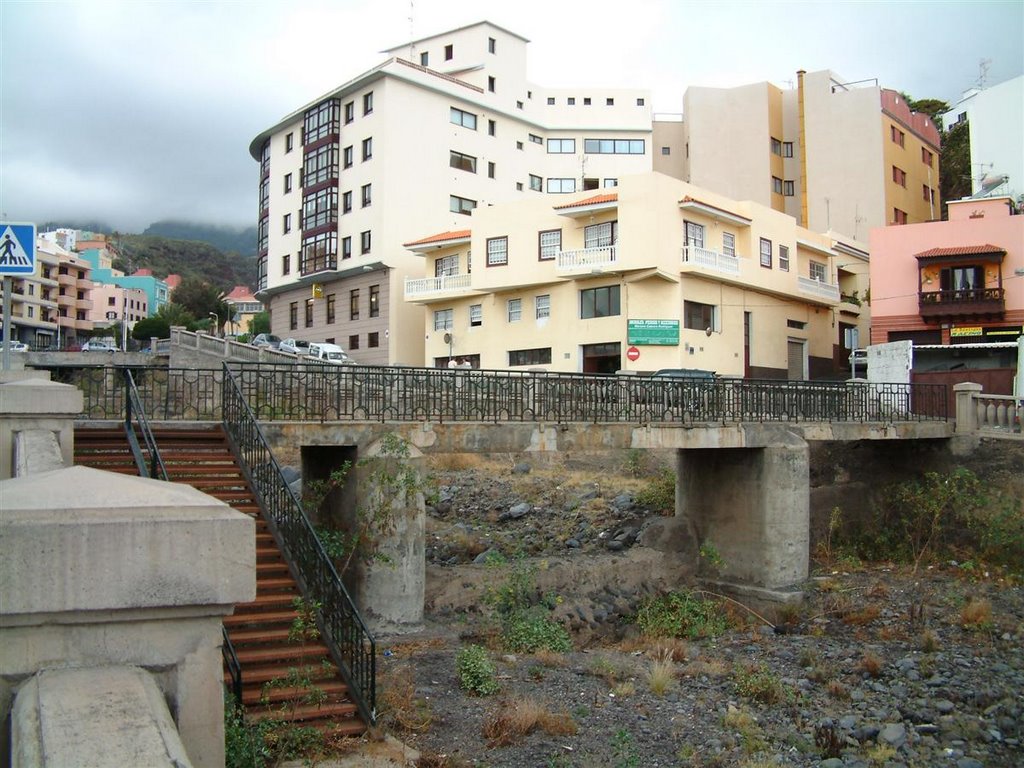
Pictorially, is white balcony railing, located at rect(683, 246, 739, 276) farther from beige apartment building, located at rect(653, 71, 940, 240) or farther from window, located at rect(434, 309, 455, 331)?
beige apartment building, located at rect(653, 71, 940, 240)

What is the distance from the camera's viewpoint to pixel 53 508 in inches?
108

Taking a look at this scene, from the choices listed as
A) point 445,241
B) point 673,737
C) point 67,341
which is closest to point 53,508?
point 673,737

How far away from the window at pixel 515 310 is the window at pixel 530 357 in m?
1.48

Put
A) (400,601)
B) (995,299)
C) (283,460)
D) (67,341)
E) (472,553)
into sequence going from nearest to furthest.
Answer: (400,601), (472,553), (283,460), (995,299), (67,341)

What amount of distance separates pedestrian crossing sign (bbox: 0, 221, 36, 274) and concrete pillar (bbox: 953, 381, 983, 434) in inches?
921

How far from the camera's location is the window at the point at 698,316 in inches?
1430

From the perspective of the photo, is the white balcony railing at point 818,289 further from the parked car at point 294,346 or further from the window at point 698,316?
the parked car at point 294,346

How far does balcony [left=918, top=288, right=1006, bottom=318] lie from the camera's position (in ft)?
120

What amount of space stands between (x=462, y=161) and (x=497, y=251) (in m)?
11.2

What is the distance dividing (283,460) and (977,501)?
2202 centimetres

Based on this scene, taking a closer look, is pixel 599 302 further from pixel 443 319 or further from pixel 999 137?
pixel 999 137

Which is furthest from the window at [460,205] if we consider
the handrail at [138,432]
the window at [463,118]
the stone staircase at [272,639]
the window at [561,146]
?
the stone staircase at [272,639]

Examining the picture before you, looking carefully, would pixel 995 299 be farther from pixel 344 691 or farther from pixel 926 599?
pixel 344 691

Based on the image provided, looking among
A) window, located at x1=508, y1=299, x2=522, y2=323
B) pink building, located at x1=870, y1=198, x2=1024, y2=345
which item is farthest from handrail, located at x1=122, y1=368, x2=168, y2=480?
pink building, located at x1=870, y1=198, x2=1024, y2=345
